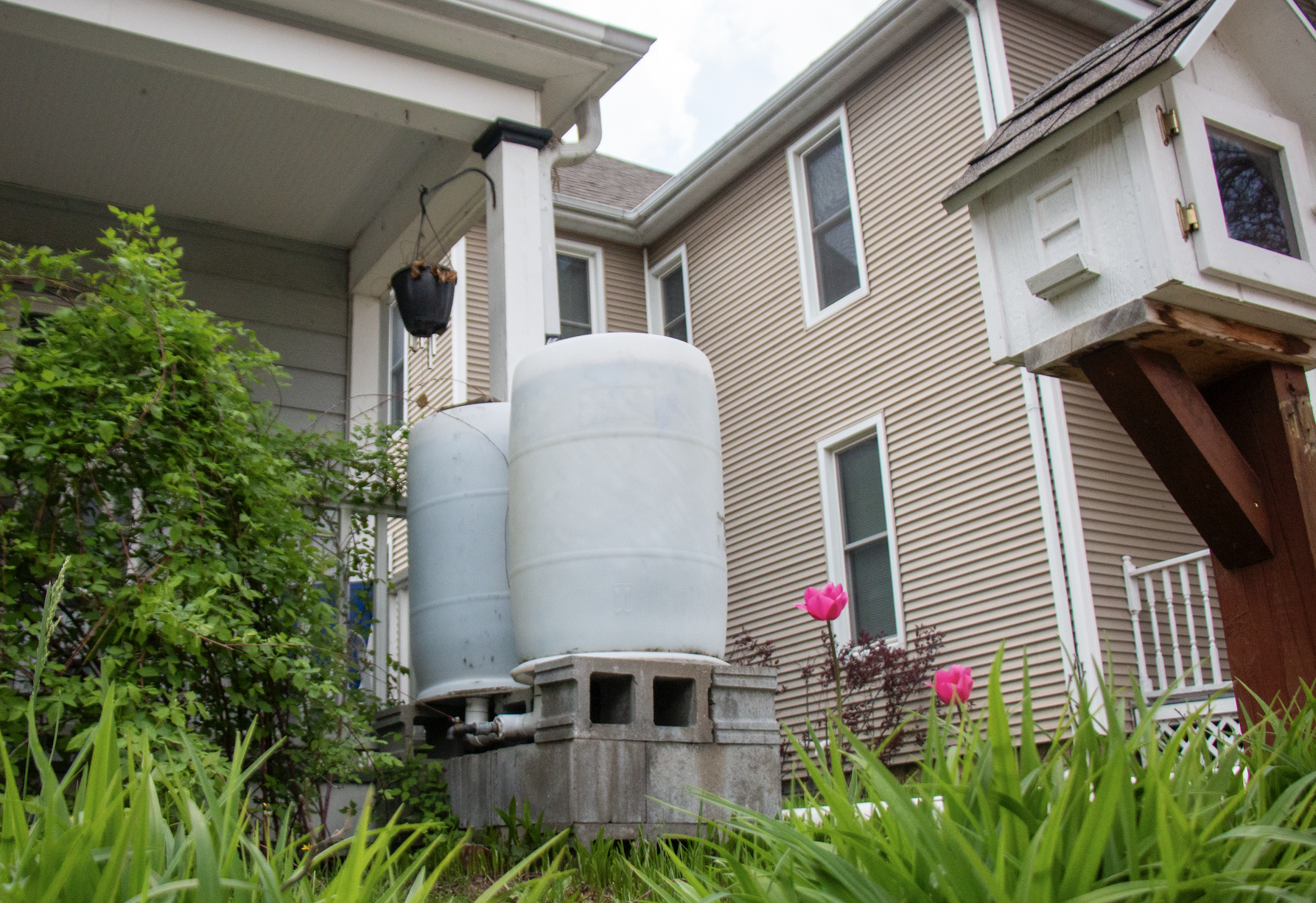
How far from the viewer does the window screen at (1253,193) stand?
2410mm

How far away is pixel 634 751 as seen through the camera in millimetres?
3096

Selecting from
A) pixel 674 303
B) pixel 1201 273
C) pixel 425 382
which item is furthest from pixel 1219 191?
pixel 425 382

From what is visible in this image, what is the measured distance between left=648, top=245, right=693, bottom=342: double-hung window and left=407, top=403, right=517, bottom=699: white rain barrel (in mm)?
6538

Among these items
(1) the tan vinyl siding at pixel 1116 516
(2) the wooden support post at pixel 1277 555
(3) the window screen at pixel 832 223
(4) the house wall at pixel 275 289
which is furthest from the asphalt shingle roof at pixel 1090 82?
(3) the window screen at pixel 832 223

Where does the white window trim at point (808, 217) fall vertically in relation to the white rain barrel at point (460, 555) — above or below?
above

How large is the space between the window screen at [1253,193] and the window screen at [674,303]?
26.6 ft

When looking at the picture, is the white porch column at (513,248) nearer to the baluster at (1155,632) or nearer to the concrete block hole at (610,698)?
the concrete block hole at (610,698)

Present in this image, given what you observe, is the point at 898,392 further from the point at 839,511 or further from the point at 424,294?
the point at 424,294

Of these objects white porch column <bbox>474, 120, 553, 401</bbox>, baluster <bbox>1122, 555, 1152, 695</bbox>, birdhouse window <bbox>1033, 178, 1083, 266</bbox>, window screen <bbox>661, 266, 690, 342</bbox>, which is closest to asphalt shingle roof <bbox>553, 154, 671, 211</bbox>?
window screen <bbox>661, 266, 690, 342</bbox>

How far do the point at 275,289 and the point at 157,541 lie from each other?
119 inches

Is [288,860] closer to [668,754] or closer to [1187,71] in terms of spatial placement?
[668,754]

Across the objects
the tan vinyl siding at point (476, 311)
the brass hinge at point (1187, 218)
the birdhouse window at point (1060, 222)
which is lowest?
the brass hinge at point (1187, 218)

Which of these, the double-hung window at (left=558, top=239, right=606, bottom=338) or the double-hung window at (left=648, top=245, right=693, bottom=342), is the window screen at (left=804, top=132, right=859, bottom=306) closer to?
the double-hung window at (left=648, top=245, right=693, bottom=342)

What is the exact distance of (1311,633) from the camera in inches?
84.6
